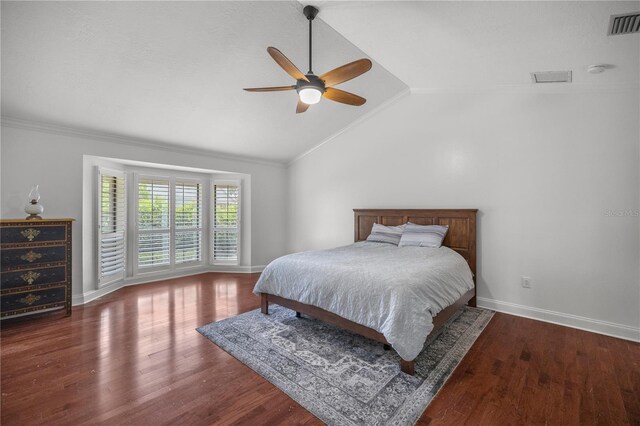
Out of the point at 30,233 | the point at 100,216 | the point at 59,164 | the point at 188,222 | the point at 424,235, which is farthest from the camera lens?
the point at 188,222

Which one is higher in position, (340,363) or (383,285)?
(383,285)

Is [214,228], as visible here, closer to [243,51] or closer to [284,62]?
[243,51]

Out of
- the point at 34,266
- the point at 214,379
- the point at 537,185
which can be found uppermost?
the point at 537,185

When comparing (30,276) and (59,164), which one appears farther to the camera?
(59,164)

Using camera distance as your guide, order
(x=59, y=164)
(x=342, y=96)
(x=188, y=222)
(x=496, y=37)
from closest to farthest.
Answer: (x=496, y=37), (x=342, y=96), (x=59, y=164), (x=188, y=222)

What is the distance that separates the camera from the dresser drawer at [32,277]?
296 cm

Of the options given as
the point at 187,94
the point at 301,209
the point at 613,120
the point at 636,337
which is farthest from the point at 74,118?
the point at 636,337

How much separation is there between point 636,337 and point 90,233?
636 centimetres

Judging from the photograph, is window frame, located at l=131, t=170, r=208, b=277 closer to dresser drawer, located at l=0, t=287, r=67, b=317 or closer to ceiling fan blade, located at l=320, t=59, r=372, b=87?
dresser drawer, located at l=0, t=287, r=67, b=317

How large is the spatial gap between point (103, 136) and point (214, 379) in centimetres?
357

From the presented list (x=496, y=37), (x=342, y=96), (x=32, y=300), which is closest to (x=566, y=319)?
(x=496, y=37)

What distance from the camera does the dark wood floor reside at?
5.77 feet

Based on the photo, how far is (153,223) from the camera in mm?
4961

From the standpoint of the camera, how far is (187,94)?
3.28 metres
